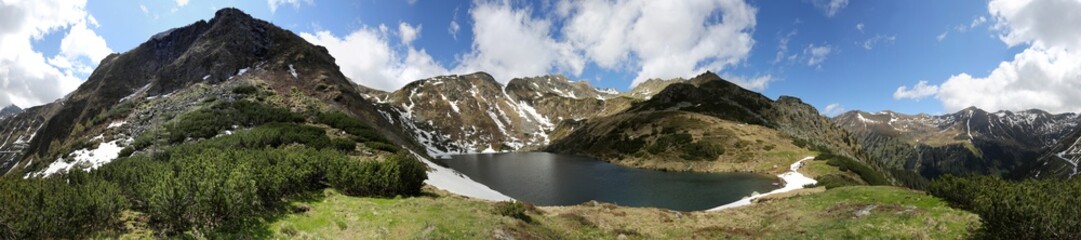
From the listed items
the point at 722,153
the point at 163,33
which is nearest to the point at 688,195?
the point at 722,153

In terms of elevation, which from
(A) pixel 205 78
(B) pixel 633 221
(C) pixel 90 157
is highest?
(A) pixel 205 78

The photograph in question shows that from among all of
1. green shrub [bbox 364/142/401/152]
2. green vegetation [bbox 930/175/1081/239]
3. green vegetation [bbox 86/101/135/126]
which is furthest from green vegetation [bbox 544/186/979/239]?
green vegetation [bbox 86/101/135/126]

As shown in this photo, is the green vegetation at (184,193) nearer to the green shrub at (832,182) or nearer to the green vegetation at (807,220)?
the green vegetation at (807,220)

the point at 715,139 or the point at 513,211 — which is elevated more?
the point at 715,139

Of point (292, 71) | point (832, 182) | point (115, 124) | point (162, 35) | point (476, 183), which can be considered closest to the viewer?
point (832, 182)

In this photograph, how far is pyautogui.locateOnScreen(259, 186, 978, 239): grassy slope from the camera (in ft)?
73.0

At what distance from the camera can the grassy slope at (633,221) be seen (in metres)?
22.3

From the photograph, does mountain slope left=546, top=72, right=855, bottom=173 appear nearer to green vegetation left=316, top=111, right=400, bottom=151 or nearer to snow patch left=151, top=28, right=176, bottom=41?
green vegetation left=316, top=111, right=400, bottom=151

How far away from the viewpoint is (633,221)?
32562mm

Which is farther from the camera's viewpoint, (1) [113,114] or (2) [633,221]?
(1) [113,114]

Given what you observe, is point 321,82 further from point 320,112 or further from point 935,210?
point 935,210

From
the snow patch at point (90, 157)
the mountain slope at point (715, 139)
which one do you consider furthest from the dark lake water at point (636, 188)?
the snow patch at point (90, 157)

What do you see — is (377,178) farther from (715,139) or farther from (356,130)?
(715,139)

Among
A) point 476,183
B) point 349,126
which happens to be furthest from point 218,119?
point 476,183
